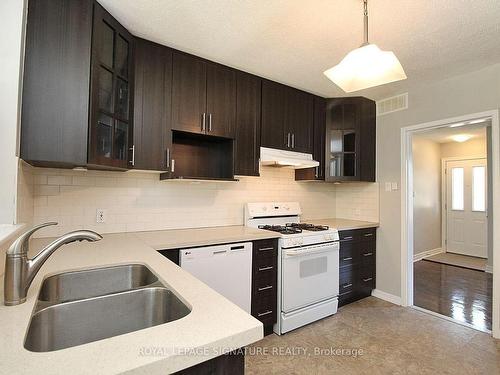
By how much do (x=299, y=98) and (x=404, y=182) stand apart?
1.59 m

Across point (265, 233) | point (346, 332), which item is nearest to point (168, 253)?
point (265, 233)

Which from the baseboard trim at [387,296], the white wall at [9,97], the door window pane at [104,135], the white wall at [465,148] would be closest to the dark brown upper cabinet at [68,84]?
the door window pane at [104,135]

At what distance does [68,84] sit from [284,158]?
1.91 meters

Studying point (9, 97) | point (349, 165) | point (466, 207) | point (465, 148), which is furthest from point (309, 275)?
point (465, 148)

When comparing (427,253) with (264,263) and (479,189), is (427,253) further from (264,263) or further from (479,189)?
(264,263)

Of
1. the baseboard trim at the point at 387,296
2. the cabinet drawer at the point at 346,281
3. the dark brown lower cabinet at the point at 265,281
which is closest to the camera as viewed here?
the dark brown lower cabinet at the point at 265,281

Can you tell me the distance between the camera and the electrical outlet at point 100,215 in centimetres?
215

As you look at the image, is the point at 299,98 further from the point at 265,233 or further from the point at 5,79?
the point at 5,79

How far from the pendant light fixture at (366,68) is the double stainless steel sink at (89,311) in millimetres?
1500

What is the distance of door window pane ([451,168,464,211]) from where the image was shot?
5.41 m

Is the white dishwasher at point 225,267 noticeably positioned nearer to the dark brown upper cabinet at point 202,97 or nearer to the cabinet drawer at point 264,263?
the cabinet drawer at point 264,263

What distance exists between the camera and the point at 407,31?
1901mm

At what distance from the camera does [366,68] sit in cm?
152

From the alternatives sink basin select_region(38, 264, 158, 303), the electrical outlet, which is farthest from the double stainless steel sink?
the electrical outlet
